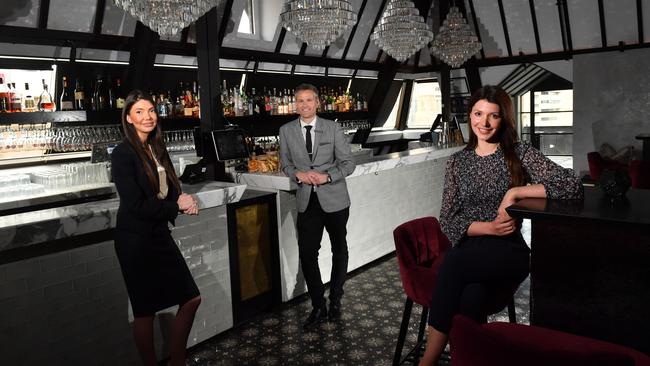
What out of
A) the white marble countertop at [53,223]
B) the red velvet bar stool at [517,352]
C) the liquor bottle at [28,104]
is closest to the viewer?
the red velvet bar stool at [517,352]

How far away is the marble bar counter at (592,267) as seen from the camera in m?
1.83

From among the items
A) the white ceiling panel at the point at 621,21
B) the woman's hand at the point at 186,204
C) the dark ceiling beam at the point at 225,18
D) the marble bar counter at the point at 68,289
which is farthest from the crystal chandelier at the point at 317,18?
the white ceiling panel at the point at 621,21

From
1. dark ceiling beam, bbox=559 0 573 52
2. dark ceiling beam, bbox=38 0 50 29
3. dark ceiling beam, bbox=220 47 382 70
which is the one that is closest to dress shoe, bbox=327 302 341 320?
dark ceiling beam, bbox=38 0 50 29

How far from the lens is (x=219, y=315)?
12.0 feet

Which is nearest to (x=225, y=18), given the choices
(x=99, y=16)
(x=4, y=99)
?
(x=99, y=16)

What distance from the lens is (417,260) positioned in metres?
2.70

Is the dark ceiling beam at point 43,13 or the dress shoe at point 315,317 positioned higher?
the dark ceiling beam at point 43,13

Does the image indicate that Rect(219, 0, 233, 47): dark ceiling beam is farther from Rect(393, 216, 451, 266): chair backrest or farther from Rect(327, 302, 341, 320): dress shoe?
Rect(393, 216, 451, 266): chair backrest

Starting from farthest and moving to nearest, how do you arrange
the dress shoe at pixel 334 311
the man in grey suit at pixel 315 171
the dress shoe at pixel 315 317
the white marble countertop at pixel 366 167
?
the white marble countertop at pixel 366 167 → the dress shoe at pixel 334 311 → the dress shoe at pixel 315 317 → the man in grey suit at pixel 315 171

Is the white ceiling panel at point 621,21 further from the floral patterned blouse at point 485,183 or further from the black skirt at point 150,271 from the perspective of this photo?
the black skirt at point 150,271

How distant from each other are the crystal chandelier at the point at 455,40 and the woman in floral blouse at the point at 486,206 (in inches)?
194

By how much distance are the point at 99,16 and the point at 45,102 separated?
1110 mm

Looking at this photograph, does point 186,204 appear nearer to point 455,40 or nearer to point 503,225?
point 503,225

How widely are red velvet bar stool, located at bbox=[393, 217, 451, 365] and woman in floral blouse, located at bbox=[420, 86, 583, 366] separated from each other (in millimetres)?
209
